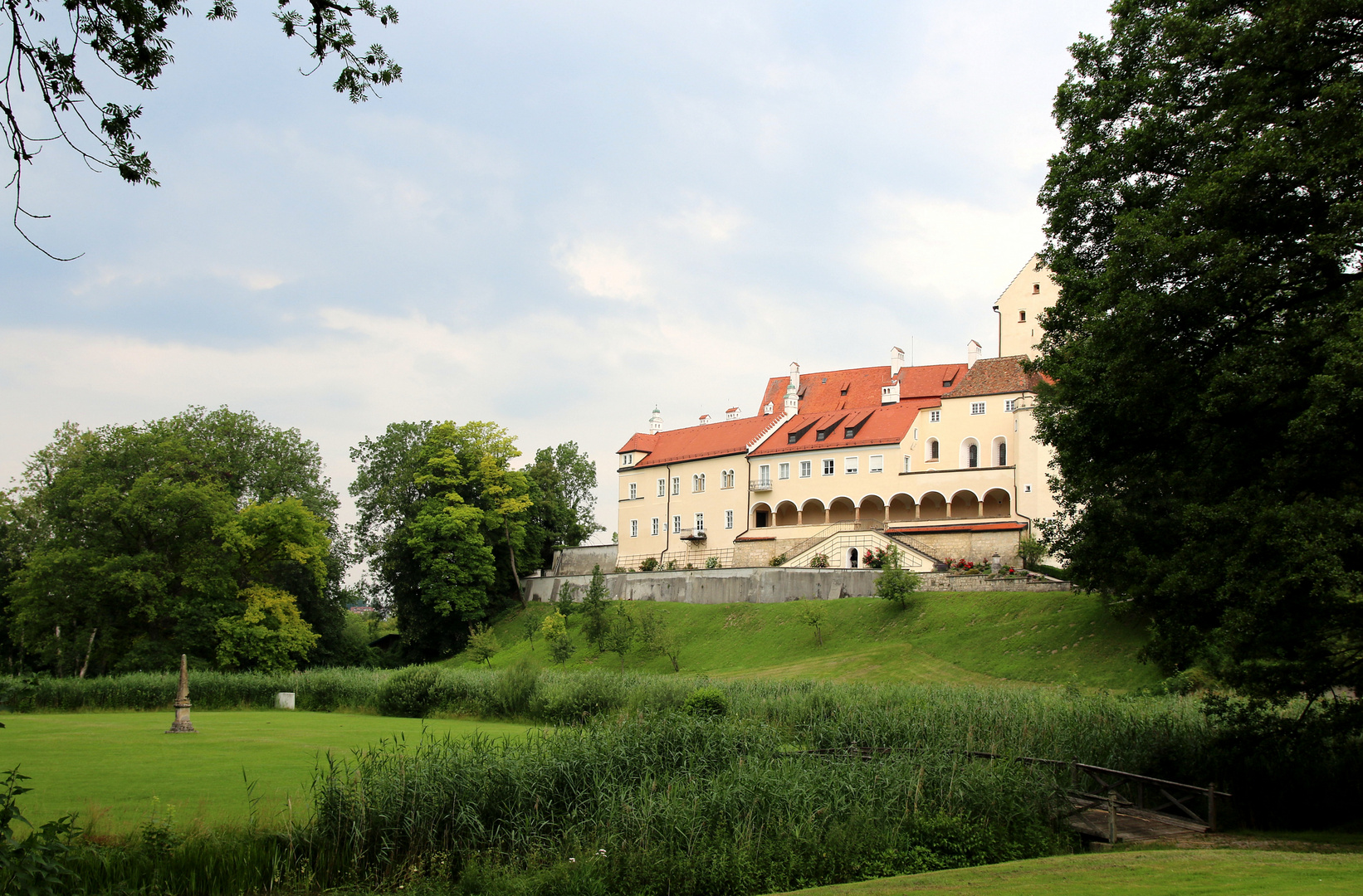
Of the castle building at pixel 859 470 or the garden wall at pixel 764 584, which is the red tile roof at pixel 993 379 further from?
the garden wall at pixel 764 584

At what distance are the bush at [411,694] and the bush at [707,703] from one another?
14613mm

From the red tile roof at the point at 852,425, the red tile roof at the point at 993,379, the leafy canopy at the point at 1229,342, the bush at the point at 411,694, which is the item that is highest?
the red tile roof at the point at 993,379

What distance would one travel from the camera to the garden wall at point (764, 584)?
42.7m

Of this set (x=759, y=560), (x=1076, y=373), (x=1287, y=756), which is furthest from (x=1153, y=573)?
(x=759, y=560)

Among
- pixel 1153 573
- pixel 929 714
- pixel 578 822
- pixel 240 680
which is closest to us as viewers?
pixel 578 822

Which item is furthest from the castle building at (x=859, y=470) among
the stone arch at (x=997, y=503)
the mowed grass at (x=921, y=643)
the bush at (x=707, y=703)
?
the bush at (x=707, y=703)

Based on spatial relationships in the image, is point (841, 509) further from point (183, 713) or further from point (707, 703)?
point (183, 713)

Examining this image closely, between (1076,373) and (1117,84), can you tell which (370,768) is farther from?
(1117,84)

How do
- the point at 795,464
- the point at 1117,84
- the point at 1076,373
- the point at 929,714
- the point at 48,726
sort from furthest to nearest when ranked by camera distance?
the point at 795,464
the point at 48,726
the point at 929,714
the point at 1117,84
the point at 1076,373

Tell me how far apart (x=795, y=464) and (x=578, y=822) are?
4840 centimetres

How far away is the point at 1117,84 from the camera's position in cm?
1722

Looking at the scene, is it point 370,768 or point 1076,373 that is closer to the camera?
point 370,768

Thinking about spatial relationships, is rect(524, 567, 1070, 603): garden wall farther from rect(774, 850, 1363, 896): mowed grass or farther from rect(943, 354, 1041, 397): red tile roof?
rect(774, 850, 1363, 896): mowed grass

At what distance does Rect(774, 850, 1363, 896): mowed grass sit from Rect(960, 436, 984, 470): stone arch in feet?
140
